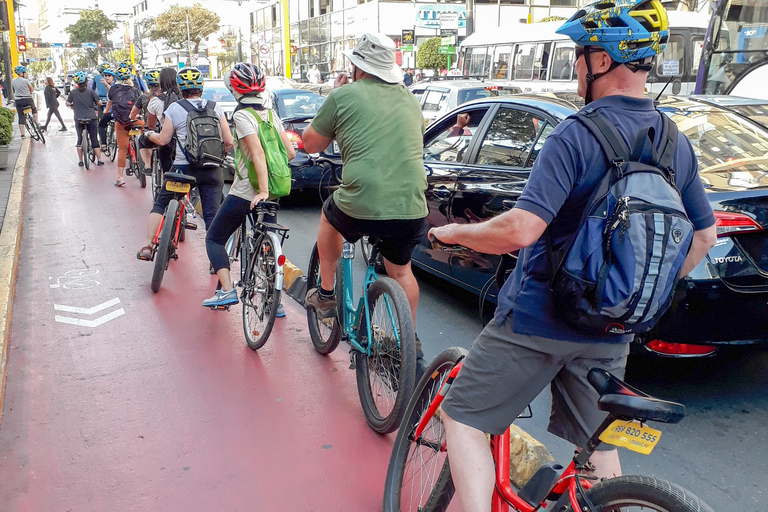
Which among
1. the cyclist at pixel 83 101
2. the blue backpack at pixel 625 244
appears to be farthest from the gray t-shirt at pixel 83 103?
the blue backpack at pixel 625 244

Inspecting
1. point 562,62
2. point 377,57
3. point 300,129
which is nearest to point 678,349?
point 377,57

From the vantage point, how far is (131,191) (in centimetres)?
1187

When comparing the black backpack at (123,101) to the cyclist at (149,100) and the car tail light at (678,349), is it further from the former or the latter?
the car tail light at (678,349)

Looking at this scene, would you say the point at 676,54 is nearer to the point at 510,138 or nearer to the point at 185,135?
the point at 510,138

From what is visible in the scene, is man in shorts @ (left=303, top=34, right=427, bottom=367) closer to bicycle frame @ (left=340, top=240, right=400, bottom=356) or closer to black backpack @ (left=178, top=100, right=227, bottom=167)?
bicycle frame @ (left=340, top=240, right=400, bottom=356)

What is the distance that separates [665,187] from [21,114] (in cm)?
2109

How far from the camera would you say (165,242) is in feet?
20.2

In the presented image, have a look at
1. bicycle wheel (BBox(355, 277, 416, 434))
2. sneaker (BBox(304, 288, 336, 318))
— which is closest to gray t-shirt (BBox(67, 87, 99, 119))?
sneaker (BBox(304, 288, 336, 318))

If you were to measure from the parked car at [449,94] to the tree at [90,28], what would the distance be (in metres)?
96.9

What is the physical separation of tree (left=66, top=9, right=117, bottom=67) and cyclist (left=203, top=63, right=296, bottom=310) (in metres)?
105

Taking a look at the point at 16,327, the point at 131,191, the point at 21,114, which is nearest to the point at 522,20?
the point at 21,114

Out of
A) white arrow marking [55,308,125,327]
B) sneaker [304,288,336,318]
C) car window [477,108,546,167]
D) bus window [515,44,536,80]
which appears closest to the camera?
sneaker [304,288,336,318]

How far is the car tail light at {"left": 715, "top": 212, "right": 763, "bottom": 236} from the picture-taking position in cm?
372

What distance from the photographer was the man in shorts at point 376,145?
361 centimetres
